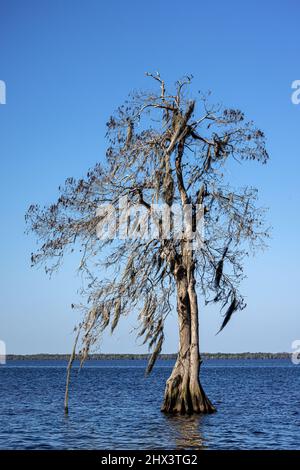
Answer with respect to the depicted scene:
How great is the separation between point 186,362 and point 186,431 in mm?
4677

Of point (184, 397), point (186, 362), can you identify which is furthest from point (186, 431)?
point (186, 362)

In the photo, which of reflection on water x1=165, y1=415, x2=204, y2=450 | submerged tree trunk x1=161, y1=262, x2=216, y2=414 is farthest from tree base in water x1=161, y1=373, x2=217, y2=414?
reflection on water x1=165, y1=415, x2=204, y2=450

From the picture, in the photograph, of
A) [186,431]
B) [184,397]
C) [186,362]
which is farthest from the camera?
[186,362]

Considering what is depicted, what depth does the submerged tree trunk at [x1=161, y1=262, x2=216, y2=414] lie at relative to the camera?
26375 mm

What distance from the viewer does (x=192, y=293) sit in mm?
27125

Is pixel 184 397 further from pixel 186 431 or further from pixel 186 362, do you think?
pixel 186 431

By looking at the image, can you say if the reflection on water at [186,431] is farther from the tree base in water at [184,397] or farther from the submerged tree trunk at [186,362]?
the submerged tree trunk at [186,362]

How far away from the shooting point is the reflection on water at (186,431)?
66.0ft

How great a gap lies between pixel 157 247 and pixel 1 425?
8273 millimetres

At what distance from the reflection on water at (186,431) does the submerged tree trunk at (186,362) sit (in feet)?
1.87

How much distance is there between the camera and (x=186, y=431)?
2239 centimetres

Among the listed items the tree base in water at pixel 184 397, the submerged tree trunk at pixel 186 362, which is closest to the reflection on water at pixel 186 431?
the tree base in water at pixel 184 397
